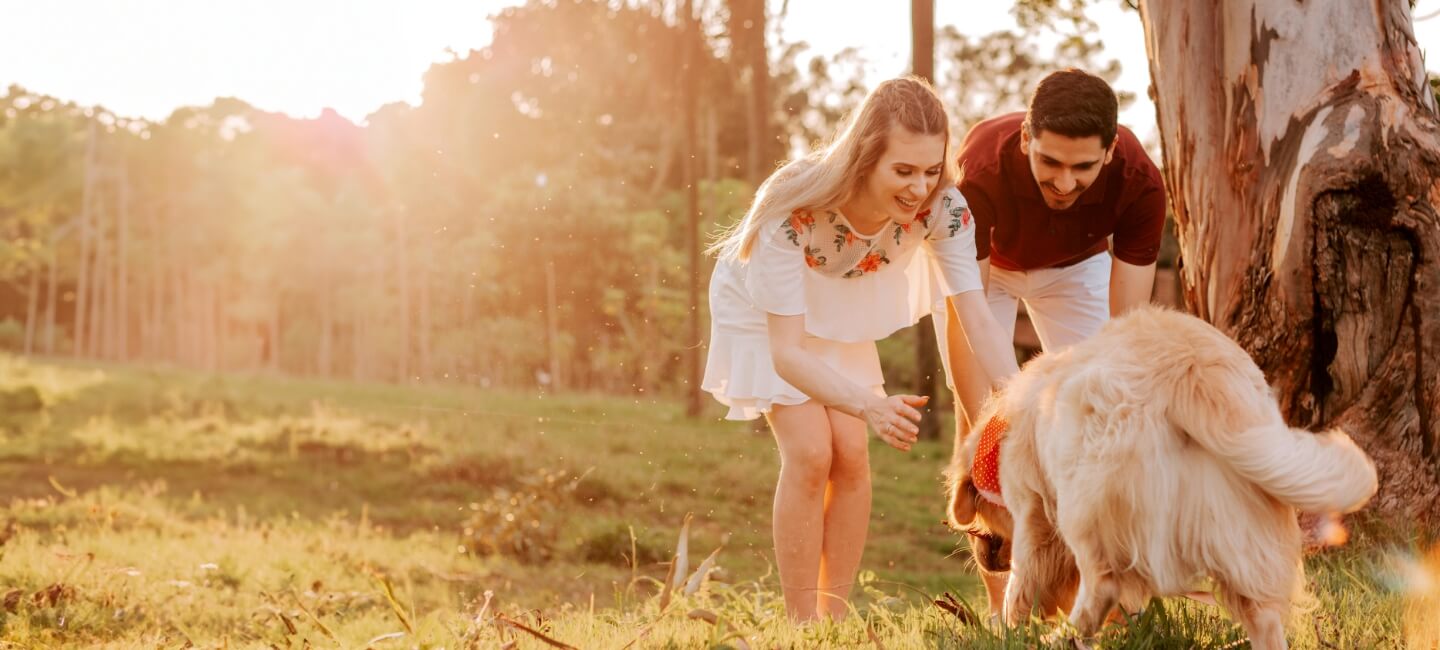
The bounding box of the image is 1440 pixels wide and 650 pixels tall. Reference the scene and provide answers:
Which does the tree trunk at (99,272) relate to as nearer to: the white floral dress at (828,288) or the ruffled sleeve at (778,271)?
the white floral dress at (828,288)

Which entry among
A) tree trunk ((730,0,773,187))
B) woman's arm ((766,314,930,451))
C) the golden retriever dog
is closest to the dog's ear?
woman's arm ((766,314,930,451))

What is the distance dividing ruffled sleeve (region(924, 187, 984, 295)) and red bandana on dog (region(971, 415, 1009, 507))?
794 millimetres

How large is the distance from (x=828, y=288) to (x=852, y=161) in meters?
0.56

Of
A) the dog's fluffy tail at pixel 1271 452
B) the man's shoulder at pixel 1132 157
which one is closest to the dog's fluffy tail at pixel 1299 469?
the dog's fluffy tail at pixel 1271 452

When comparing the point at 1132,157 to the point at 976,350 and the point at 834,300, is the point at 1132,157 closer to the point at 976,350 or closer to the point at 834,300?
the point at 976,350

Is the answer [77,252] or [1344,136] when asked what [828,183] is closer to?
[1344,136]

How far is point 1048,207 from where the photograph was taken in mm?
4262

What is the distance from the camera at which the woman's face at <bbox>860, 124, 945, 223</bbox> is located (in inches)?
144

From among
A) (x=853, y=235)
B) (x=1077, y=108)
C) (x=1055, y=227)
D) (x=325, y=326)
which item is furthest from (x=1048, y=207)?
(x=325, y=326)

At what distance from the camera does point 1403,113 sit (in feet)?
14.0

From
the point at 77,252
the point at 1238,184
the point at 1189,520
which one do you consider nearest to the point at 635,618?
the point at 1189,520

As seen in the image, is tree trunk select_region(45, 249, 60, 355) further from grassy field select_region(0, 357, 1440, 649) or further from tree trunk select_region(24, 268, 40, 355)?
grassy field select_region(0, 357, 1440, 649)

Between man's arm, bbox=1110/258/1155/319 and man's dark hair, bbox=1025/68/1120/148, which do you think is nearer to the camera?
man's dark hair, bbox=1025/68/1120/148

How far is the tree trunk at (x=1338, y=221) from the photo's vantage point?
4238 mm
